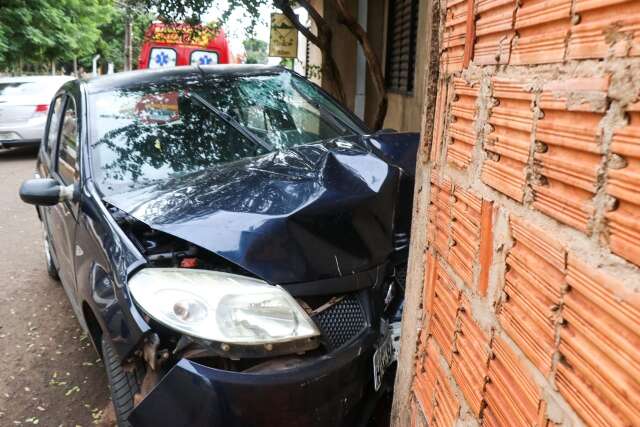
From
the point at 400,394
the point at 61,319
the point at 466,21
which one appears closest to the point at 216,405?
the point at 400,394

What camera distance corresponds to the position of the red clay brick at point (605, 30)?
67 centimetres

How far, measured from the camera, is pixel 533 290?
0.90m

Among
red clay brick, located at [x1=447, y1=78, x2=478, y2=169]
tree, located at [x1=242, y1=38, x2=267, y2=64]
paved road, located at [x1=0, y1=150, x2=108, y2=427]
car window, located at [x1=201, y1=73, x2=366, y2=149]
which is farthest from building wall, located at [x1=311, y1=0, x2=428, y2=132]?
red clay brick, located at [x1=447, y1=78, x2=478, y2=169]

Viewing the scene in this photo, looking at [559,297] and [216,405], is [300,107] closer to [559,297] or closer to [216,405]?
[216,405]

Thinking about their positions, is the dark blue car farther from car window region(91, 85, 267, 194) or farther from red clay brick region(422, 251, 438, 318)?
red clay brick region(422, 251, 438, 318)

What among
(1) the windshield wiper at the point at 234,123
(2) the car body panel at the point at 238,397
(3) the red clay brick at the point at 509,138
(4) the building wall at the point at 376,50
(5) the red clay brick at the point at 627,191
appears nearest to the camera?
(5) the red clay brick at the point at 627,191

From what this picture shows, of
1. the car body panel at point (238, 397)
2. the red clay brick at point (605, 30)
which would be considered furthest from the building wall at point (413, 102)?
the red clay brick at point (605, 30)

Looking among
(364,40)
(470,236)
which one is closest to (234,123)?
(470,236)

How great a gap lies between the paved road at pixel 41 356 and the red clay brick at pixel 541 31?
2.78m

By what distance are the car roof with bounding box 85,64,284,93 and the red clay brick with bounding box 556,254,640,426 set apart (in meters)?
2.99

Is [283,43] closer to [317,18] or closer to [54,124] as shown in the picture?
[317,18]

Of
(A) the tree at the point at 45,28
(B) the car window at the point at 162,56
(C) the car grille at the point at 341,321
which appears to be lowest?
(C) the car grille at the point at 341,321

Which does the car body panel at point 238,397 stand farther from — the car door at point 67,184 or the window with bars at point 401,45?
the window with bars at point 401,45

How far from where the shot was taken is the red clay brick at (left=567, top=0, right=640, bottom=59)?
2.19ft
